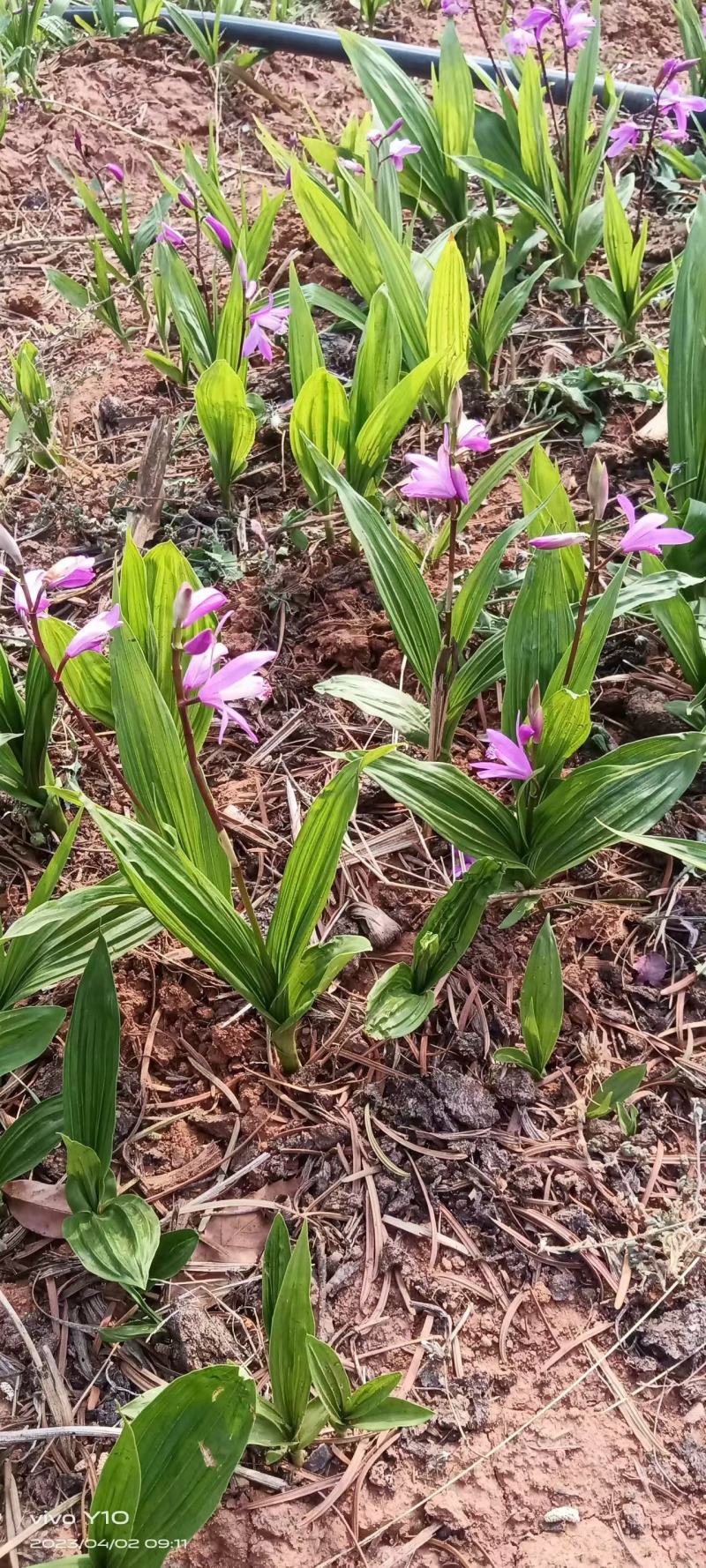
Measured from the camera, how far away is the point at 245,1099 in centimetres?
111

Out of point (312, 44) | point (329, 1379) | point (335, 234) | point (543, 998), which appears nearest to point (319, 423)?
point (335, 234)

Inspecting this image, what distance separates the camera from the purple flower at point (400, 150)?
1.86m

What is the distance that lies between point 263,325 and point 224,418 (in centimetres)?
34

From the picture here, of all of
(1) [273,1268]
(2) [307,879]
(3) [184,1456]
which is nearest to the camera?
(3) [184,1456]

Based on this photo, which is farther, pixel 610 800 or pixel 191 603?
pixel 610 800

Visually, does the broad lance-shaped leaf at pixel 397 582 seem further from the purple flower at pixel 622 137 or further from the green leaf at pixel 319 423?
the purple flower at pixel 622 137

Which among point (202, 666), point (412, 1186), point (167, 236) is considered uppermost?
point (167, 236)

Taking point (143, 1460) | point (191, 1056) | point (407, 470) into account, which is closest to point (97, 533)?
point (407, 470)

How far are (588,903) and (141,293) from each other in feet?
5.28

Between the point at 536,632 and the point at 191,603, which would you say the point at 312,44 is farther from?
the point at 191,603

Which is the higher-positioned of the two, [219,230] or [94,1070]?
[219,230]

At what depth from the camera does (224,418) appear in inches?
61.7

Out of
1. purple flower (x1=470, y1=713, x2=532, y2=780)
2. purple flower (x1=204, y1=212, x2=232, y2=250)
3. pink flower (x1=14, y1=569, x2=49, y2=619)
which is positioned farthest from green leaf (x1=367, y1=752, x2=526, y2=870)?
purple flower (x1=204, y1=212, x2=232, y2=250)

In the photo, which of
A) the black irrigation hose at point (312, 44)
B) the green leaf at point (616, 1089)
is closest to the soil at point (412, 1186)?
the green leaf at point (616, 1089)
